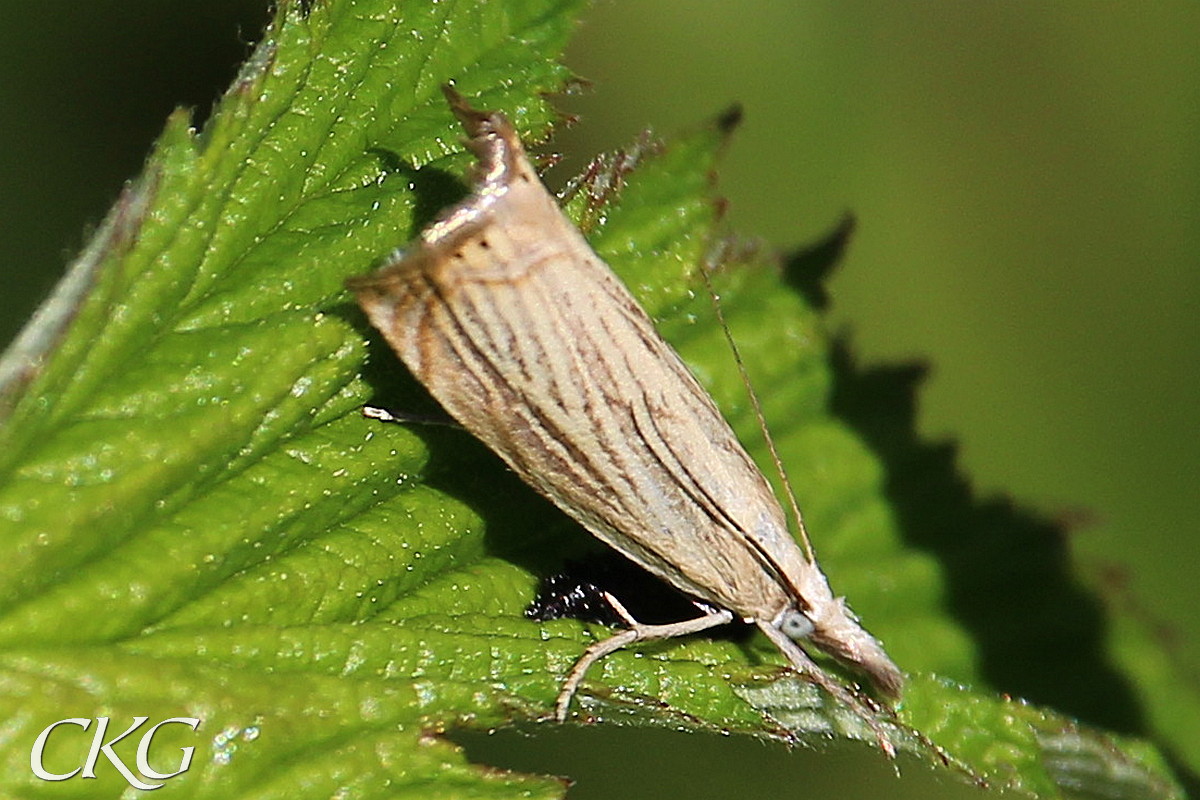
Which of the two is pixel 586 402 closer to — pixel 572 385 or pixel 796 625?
pixel 572 385

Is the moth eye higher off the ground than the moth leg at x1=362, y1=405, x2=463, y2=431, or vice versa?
the moth leg at x1=362, y1=405, x2=463, y2=431

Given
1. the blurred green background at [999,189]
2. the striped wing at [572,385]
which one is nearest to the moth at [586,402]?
the striped wing at [572,385]

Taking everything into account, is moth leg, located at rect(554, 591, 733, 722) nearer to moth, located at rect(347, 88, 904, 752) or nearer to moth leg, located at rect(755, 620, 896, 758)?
moth, located at rect(347, 88, 904, 752)

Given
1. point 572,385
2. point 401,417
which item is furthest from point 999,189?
point 401,417

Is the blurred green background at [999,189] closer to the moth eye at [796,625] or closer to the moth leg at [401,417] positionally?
the moth eye at [796,625]

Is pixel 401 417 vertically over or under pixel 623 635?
over

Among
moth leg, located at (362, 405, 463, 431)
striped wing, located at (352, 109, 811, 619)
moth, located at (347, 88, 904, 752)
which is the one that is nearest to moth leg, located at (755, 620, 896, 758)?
moth, located at (347, 88, 904, 752)
